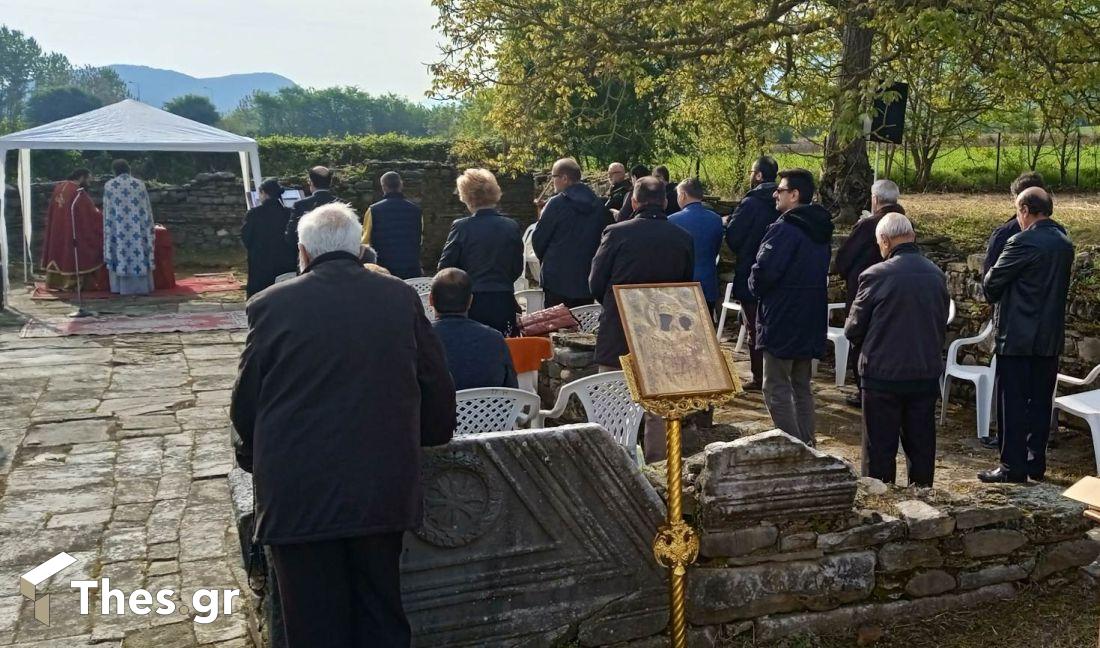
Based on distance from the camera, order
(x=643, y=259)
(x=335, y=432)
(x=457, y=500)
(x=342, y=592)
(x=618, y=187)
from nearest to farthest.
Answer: (x=335, y=432)
(x=342, y=592)
(x=457, y=500)
(x=643, y=259)
(x=618, y=187)

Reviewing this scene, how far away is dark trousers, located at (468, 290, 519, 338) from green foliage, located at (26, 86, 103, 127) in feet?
218

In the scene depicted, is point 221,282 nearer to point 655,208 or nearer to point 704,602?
point 655,208

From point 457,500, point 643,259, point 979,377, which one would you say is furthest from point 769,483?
point 979,377

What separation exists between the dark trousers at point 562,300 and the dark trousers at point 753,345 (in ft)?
4.06

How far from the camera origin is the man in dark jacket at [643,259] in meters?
5.64

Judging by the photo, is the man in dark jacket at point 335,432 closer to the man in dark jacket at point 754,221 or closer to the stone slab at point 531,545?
the stone slab at point 531,545

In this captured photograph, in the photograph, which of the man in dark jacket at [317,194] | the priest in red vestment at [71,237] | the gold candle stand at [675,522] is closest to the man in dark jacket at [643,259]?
the gold candle stand at [675,522]

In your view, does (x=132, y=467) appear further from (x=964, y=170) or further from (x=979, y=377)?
(x=964, y=170)

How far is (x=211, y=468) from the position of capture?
20.2ft

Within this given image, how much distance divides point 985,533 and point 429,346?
240 cm

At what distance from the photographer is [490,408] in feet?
14.6

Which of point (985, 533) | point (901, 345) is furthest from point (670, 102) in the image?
point (985, 533)

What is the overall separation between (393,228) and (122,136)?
17.6 feet

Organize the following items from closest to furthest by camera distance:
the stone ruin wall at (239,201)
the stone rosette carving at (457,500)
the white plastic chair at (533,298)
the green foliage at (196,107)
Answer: the stone rosette carving at (457,500), the white plastic chair at (533,298), the stone ruin wall at (239,201), the green foliage at (196,107)
